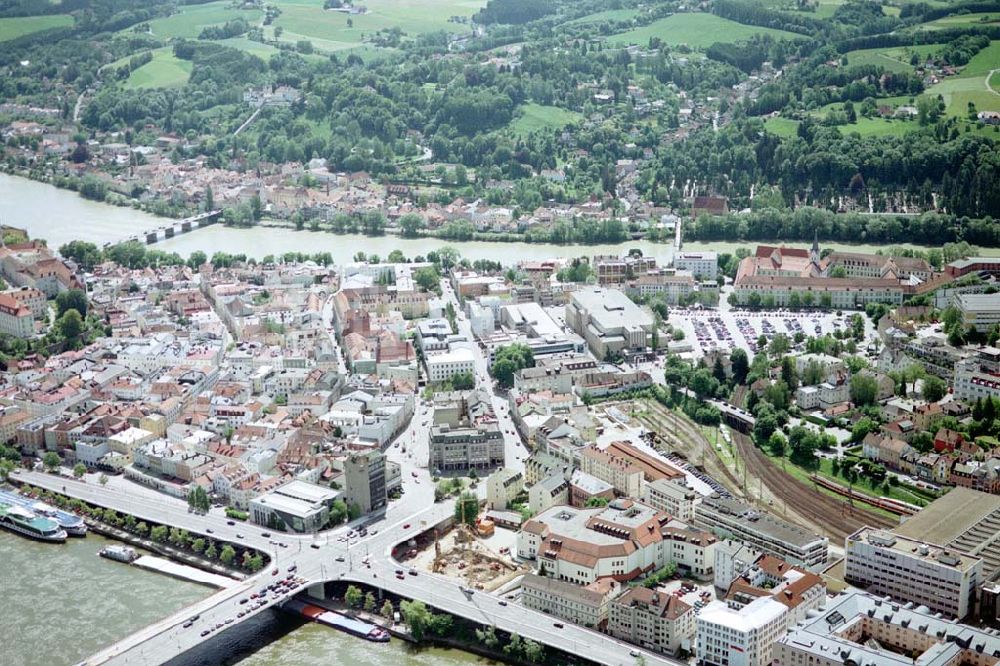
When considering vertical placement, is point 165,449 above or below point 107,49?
below

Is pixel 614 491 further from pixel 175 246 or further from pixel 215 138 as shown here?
pixel 215 138

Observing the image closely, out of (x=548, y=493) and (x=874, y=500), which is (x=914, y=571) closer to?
(x=874, y=500)

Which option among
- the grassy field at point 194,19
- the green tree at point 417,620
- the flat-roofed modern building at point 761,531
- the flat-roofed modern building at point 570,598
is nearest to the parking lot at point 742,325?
the flat-roofed modern building at point 761,531

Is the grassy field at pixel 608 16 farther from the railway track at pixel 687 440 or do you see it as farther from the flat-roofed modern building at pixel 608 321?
the railway track at pixel 687 440

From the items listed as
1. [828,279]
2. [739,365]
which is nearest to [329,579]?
[739,365]

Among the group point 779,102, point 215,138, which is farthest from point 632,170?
point 215,138
